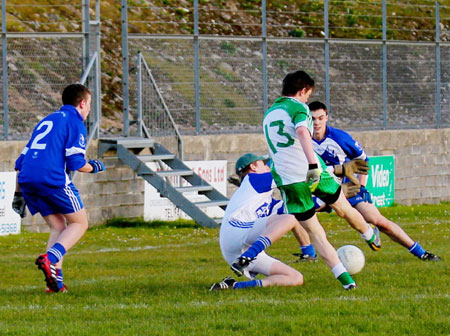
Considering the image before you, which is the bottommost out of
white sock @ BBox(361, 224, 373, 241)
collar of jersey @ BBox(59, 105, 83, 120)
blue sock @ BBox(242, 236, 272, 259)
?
white sock @ BBox(361, 224, 373, 241)

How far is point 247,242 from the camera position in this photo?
9.02 metres

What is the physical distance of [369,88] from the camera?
74.5 feet

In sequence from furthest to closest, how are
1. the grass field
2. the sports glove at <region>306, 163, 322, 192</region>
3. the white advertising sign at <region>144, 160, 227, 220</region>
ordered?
1. the white advertising sign at <region>144, 160, 227, 220</region>
2. the sports glove at <region>306, 163, 322, 192</region>
3. the grass field

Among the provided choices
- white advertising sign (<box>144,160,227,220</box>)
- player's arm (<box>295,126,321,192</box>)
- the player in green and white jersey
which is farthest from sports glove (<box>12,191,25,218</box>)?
white advertising sign (<box>144,160,227,220</box>)

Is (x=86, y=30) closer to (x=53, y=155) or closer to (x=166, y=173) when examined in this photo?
(x=166, y=173)

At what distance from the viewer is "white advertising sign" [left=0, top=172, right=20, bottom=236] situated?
1569 cm

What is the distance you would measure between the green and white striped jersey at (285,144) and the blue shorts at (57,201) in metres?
1.87

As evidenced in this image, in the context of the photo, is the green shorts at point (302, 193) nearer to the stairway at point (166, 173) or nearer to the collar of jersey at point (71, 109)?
the collar of jersey at point (71, 109)

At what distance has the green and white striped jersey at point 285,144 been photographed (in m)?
8.55

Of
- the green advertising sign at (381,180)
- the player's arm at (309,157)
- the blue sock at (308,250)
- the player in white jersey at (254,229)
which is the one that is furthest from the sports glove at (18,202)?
the green advertising sign at (381,180)

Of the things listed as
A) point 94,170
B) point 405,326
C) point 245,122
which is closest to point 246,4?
point 245,122

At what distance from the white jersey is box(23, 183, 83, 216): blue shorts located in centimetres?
139

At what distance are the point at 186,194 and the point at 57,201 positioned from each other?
961 centimetres

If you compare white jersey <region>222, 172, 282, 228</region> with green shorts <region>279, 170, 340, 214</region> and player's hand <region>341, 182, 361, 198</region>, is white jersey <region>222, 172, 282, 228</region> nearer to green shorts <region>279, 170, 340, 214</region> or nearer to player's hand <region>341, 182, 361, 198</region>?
green shorts <region>279, 170, 340, 214</region>
